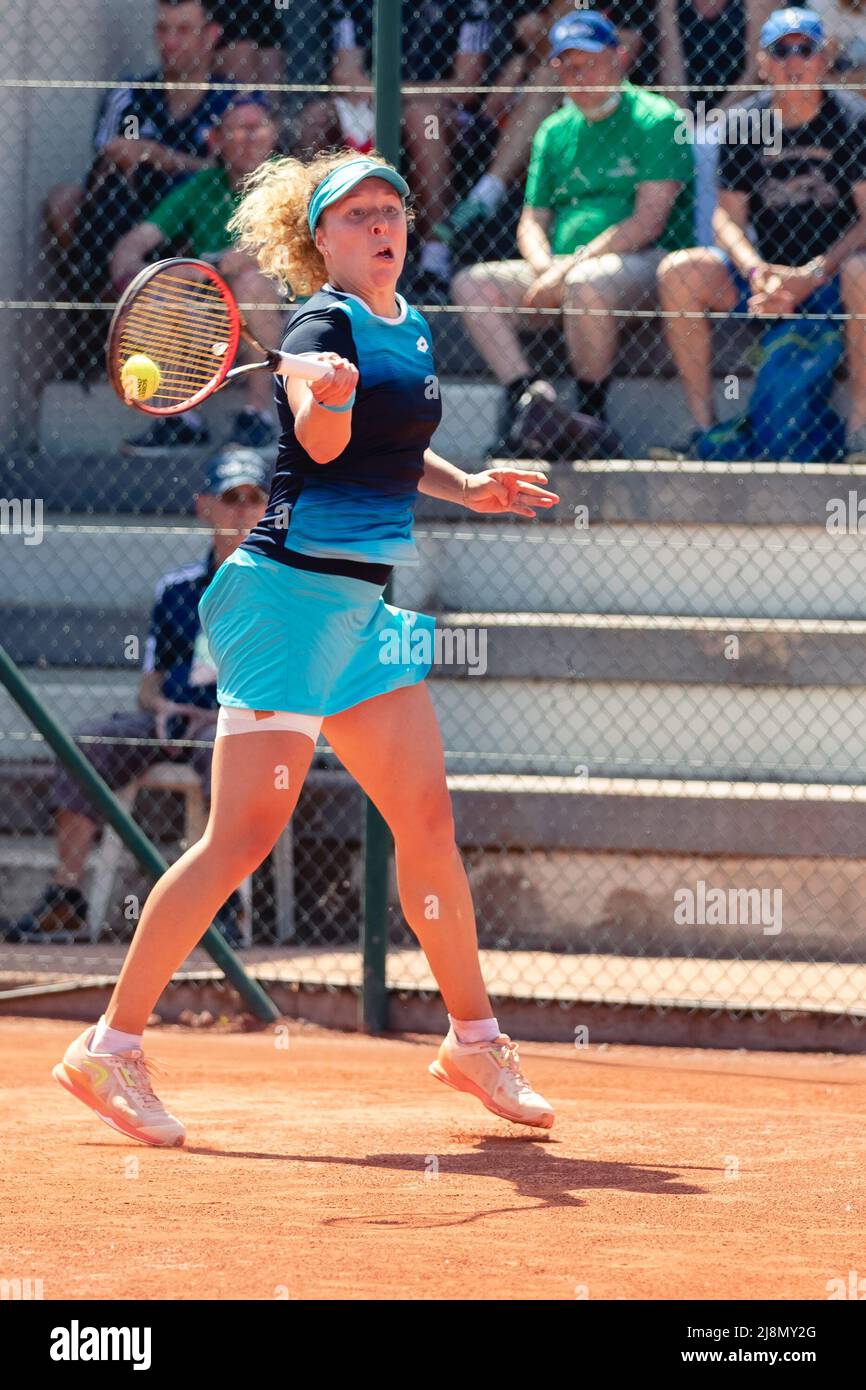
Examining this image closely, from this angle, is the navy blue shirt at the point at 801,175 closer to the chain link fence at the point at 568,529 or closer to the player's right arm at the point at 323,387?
the chain link fence at the point at 568,529

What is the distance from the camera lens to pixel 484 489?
4457mm

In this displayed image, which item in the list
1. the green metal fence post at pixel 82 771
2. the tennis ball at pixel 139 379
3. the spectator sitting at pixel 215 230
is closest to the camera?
the tennis ball at pixel 139 379

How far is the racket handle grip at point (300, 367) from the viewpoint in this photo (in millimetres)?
3695

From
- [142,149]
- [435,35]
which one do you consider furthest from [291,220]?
[435,35]

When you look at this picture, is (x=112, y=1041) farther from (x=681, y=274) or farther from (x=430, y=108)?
(x=430, y=108)

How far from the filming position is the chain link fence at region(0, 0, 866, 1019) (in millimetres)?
6910

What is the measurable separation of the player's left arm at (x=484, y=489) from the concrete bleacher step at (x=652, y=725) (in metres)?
2.74

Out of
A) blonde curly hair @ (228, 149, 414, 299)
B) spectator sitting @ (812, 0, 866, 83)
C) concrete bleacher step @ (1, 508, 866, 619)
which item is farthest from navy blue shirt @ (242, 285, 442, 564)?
spectator sitting @ (812, 0, 866, 83)

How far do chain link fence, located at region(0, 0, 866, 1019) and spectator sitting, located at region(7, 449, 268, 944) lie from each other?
0.5 inches

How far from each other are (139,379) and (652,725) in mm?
3727

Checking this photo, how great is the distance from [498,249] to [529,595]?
1.91 m

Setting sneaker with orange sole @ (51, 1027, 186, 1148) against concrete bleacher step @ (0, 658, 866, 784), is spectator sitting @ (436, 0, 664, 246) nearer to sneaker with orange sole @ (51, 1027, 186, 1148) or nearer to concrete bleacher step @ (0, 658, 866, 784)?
concrete bleacher step @ (0, 658, 866, 784)

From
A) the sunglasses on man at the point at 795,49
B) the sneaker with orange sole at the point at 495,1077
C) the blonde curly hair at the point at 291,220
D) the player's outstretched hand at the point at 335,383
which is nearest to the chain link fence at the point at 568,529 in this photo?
the sunglasses on man at the point at 795,49
